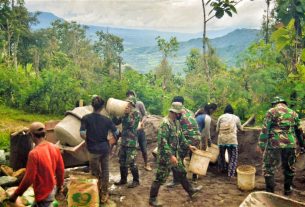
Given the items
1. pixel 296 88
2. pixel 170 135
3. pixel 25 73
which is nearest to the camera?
pixel 170 135

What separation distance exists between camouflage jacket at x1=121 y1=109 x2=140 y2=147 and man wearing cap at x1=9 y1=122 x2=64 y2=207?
11.5 feet

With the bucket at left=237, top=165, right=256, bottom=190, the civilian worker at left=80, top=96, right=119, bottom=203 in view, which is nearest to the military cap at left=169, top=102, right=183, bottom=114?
the civilian worker at left=80, top=96, right=119, bottom=203

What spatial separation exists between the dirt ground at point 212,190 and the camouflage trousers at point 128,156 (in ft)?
1.83

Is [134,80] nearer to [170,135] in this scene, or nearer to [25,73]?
[25,73]

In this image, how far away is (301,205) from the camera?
511 cm

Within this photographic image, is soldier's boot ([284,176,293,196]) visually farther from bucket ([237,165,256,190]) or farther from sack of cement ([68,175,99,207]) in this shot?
sack of cement ([68,175,99,207])

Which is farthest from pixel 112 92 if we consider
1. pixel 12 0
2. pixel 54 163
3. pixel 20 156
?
pixel 12 0

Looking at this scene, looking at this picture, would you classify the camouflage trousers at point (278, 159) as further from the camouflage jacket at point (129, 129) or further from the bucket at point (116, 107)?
the bucket at point (116, 107)

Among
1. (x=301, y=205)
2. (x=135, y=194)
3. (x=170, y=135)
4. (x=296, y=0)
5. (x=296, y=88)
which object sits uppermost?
(x=296, y=0)

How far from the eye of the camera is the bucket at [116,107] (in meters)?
8.28

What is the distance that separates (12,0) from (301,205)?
35.6 meters

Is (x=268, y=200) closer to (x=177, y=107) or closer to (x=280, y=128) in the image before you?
(x=280, y=128)

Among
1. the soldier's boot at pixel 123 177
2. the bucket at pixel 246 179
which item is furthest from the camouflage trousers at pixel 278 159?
the soldier's boot at pixel 123 177

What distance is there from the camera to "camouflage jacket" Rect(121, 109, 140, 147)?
8250 mm
